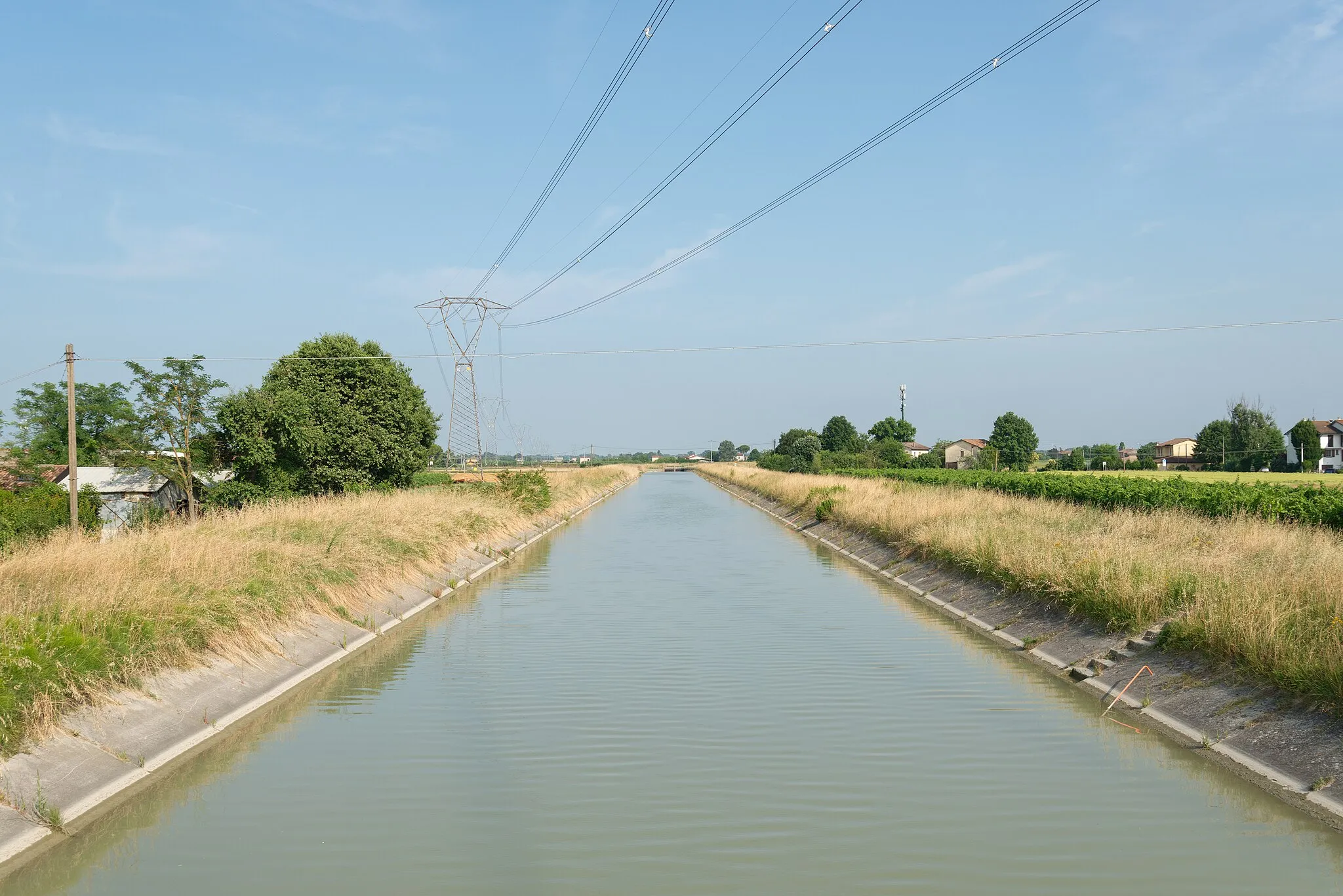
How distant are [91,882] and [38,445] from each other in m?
76.4

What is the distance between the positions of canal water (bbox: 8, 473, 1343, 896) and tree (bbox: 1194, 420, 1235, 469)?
395ft

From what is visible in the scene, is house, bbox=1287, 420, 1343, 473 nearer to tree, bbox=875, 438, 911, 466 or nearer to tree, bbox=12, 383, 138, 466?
tree, bbox=875, 438, 911, 466

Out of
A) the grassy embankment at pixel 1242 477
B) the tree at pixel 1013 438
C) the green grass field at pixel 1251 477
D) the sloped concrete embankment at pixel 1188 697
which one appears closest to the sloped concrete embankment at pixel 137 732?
the sloped concrete embankment at pixel 1188 697

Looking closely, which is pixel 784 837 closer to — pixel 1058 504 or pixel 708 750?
pixel 708 750

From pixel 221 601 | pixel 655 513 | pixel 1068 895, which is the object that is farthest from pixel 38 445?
pixel 1068 895

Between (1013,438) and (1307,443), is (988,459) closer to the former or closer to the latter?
(1307,443)

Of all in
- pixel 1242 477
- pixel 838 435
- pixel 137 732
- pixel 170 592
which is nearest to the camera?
pixel 137 732

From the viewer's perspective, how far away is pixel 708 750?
10.7m

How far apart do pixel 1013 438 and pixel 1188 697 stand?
146486 millimetres

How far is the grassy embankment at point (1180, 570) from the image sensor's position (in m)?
11.2

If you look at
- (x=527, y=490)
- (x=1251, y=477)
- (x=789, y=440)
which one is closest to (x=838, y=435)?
(x=789, y=440)

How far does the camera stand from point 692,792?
9273 millimetres

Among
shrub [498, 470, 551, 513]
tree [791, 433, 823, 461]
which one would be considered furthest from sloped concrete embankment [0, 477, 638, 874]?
tree [791, 433, 823, 461]

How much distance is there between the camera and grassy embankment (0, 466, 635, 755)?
991 centimetres
